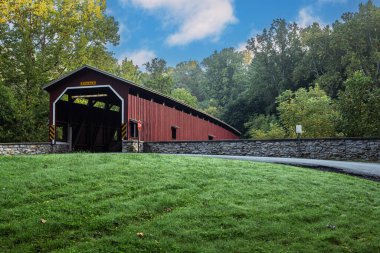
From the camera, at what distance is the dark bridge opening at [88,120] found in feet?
83.4

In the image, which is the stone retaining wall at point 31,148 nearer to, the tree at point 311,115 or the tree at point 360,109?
the tree at point 360,109

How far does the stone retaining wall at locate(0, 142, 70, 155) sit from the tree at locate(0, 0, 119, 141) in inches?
223

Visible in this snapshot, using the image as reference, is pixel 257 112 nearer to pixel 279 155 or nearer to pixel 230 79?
pixel 230 79

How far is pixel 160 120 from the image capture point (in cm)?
2653

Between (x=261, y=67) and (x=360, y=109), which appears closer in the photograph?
(x=360, y=109)

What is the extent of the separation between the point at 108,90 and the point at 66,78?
2.68 meters

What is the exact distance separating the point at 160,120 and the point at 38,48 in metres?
12.2

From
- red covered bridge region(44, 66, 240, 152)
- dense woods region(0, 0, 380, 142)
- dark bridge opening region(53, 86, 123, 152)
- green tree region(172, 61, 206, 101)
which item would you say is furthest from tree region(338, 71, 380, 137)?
green tree region(172, 61, 206, 101)

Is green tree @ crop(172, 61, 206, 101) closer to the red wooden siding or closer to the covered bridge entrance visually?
the red wooden siding

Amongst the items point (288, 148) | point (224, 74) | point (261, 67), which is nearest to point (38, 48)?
point (288, 148)

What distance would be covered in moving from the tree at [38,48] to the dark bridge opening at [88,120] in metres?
2.71

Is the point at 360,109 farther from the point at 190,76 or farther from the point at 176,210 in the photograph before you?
the point at 190,76

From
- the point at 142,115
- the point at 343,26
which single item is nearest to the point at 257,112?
the point at 343,26

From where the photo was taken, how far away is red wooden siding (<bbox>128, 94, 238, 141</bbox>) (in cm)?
2422
